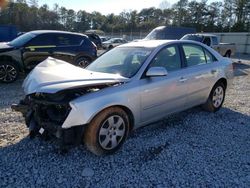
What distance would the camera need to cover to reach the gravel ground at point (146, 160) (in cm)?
335

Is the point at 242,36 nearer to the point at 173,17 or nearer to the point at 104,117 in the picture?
the point at 104,117

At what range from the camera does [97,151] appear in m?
3.80

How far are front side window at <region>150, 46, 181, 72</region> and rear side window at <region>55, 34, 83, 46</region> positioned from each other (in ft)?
18.5

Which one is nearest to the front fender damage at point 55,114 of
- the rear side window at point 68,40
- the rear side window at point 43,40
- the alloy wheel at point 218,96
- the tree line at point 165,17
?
the alloy wheel at point 218,96

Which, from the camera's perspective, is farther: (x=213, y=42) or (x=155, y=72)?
(x=213, y=42)

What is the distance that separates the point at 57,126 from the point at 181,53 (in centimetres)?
263

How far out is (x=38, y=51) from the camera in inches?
355

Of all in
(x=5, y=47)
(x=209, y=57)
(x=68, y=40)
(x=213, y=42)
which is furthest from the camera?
(x=213, y=42)

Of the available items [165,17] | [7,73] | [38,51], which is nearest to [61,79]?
[7,73]

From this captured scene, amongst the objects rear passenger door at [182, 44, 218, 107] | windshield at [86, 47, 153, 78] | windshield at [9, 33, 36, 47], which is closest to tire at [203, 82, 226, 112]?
rear passenger door at [182, 44, 218, 107]

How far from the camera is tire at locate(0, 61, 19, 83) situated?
842 centimetres

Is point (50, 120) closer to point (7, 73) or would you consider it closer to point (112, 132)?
point (112, 132)

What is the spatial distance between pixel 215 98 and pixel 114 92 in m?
2.92

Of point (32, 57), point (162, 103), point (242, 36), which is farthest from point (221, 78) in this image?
point (242, 36)
